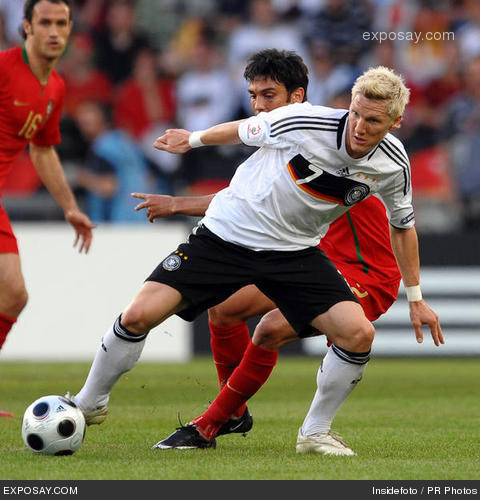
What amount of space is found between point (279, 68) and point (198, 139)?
96cm

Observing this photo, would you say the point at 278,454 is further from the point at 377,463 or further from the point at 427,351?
the point at 427,351

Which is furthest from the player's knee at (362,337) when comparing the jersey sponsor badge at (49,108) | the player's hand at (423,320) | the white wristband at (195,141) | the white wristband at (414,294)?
the jersey sponsor badge at (49,108)

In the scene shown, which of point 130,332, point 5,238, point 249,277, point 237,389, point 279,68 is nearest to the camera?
point 130,332

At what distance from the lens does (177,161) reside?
13406 millimetres

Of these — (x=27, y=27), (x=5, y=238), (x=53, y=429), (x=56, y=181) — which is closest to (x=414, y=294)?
(x=53, y=429)

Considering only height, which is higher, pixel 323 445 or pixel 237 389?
pixel 237 389

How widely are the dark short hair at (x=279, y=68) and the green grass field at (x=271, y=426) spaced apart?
2.04m

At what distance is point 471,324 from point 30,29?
6983 mm

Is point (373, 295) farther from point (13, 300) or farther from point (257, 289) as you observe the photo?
point (13, 300)

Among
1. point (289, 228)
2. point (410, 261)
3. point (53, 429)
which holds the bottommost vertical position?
point (53, 429)

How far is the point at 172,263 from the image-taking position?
533 cm

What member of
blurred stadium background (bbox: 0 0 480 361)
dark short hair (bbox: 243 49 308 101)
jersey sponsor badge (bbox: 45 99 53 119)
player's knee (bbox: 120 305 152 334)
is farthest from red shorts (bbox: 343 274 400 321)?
blurred stadium background (bbox: 0 0 480 361)

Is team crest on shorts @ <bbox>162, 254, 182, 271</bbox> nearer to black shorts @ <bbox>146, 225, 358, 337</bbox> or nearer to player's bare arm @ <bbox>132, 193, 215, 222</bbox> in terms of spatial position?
black shorts @ <bbox>146, 225, 358, 337</bbox>

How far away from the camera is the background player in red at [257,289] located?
5988 millimetres
